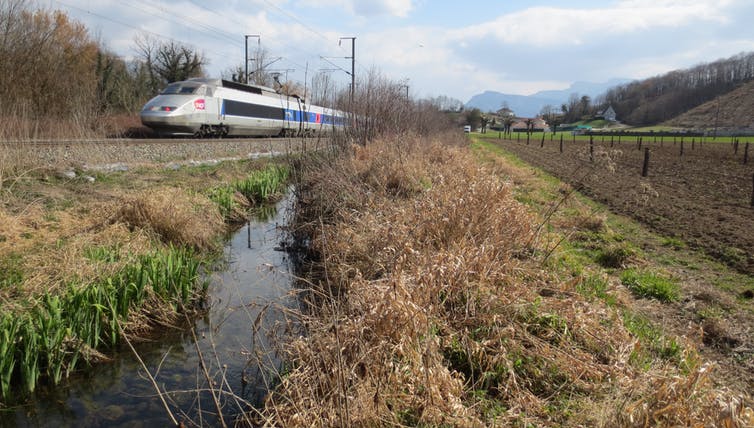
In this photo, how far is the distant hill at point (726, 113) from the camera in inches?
3236

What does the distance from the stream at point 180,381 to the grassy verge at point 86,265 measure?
190 millimetres

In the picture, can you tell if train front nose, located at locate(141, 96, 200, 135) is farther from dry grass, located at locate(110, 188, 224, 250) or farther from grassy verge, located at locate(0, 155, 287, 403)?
dry grass, located at locate(110, 188, 224, 250)

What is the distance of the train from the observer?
19.6m

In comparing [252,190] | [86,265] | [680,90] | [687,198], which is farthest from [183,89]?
[680,90]

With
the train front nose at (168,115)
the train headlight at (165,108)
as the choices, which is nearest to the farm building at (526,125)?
the train front nose at (168,115)

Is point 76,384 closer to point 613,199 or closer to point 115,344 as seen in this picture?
point 115,344

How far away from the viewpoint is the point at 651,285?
5836 millimetres

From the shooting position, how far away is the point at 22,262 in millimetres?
5613

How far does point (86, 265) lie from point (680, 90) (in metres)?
139

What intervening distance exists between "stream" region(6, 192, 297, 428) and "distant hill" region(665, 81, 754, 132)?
9142cm

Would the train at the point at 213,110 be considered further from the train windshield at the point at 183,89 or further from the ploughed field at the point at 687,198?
the ploughed field at the point at 687,198

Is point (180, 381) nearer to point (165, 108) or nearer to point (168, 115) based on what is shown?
point (168, 115)

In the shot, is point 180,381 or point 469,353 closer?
point 469,353

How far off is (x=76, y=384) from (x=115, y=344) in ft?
2.11
